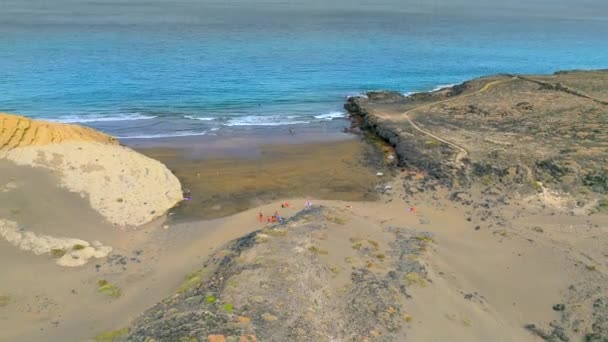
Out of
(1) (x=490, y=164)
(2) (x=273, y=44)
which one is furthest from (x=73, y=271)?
(2) (x=273, y=44)

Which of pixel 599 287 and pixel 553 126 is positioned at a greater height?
pixel 553 126

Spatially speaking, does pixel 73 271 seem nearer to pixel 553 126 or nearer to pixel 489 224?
pixel 489 224

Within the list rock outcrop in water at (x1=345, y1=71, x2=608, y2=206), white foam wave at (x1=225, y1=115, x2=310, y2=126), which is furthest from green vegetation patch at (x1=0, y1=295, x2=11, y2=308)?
white foam wave at (x1=225, y1=115, x2=310, y2=126)

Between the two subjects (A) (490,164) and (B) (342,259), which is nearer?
(B) (342,259)

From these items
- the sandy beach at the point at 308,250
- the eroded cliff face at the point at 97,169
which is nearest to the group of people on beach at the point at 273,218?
the sandy beach at the point at 308,250

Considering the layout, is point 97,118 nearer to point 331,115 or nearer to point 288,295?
point 331,115

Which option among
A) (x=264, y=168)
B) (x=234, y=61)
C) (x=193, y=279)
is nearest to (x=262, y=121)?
(x=264, y=168)

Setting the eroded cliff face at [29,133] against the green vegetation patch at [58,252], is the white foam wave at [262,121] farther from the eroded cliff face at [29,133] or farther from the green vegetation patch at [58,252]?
the green vegetation patch at [58,252]
